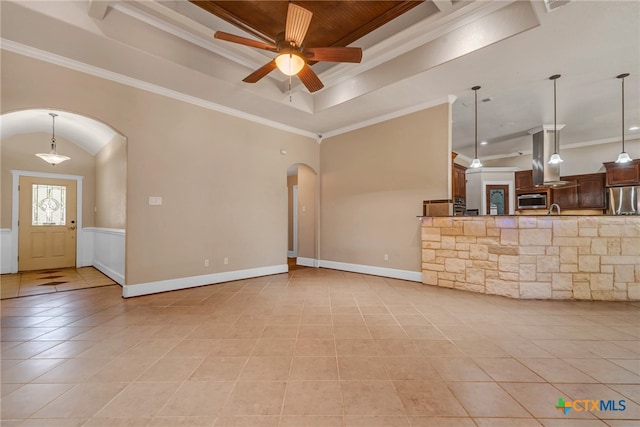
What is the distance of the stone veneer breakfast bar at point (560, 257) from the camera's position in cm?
363

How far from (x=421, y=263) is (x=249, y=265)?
10.5ft

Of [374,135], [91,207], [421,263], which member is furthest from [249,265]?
[91,207]

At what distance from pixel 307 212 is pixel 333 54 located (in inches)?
166

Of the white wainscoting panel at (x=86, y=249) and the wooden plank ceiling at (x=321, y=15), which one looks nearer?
the wooden plank ceiling at (x=321, y=15)

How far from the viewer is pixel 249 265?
200 inches

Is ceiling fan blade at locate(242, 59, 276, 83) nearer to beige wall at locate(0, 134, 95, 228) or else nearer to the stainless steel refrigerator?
beige wall at locate(0, 134, 95, 228)

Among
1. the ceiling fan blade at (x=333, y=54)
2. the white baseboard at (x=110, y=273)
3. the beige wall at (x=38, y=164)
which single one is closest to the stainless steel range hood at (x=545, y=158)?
the ceiling fan blade at (x=333, y=54)

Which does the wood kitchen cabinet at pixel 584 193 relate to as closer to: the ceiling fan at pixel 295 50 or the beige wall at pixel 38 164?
the ceiling fan at pixel 295 50

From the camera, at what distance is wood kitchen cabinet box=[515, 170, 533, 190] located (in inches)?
307

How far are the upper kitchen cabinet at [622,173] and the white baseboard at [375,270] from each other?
6.05 metres

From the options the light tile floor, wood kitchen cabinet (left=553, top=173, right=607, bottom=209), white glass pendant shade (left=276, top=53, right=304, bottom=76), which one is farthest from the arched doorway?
wood kitchen cabinet (left=553, top=173, right=607, bottom=209)

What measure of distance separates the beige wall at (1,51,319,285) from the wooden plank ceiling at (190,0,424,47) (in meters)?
1.78

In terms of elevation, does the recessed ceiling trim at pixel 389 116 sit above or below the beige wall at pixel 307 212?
above

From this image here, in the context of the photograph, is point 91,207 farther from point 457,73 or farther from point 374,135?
point 457,73
